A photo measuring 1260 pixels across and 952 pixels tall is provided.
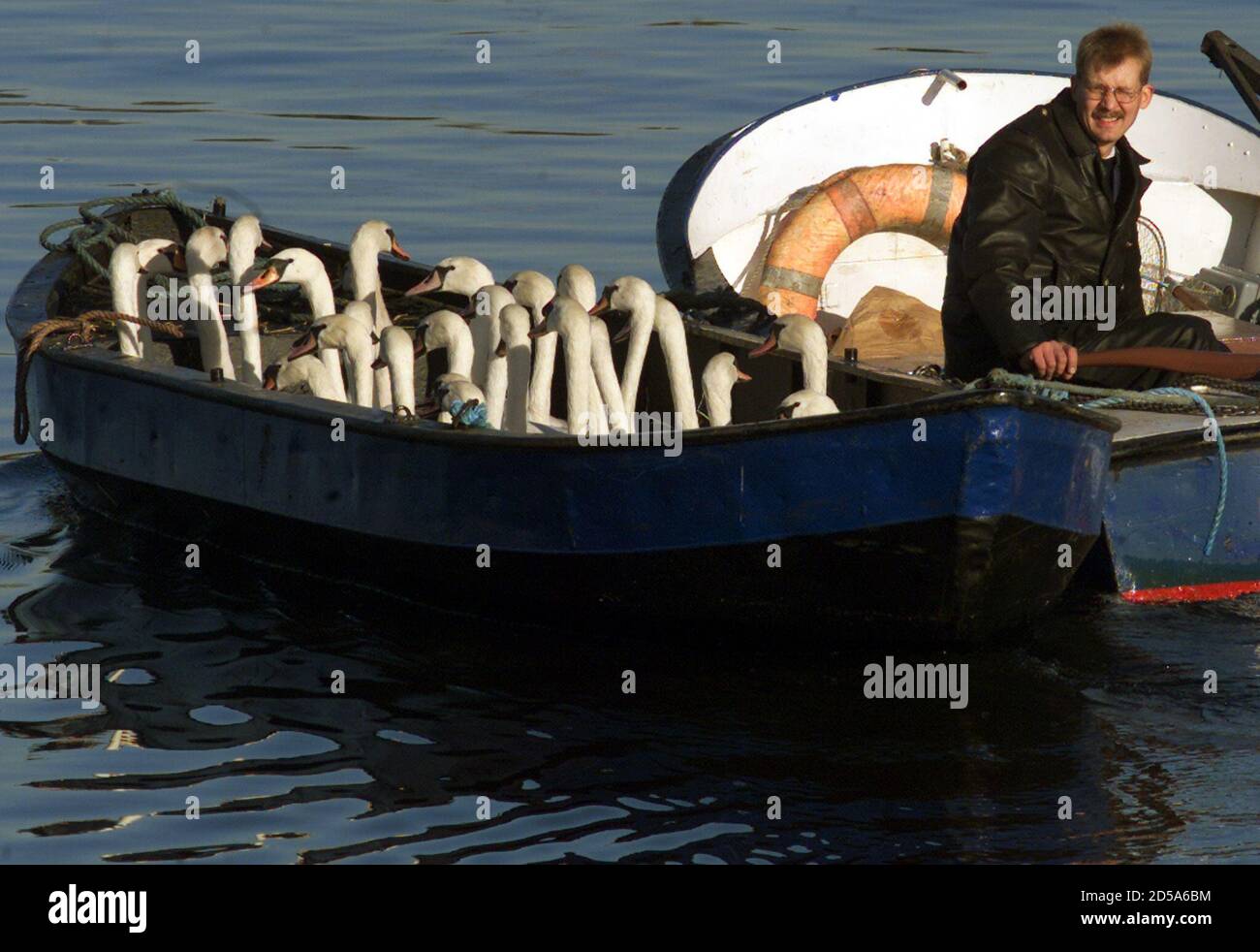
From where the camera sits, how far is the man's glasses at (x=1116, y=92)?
28.9 ft

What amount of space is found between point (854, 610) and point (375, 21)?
15.4m

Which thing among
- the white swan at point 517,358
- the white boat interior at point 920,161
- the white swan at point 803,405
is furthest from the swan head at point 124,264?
the white boat interior at point 920,161

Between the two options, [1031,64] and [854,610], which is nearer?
[854,610]

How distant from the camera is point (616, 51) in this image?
21188 millimetres

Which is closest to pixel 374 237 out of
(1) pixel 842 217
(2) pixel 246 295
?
(2) pixel 246 295

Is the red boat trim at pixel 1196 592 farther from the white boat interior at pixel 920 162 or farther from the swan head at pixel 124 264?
the swan head at pixel 124 264

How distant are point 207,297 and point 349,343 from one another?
0.81m

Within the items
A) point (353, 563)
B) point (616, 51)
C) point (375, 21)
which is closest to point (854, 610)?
point (353, 563)

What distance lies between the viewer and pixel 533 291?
9.59m

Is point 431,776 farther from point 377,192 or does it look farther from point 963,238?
point 377,192

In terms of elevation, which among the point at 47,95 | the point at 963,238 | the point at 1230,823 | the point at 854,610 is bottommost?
the point at 1230,823

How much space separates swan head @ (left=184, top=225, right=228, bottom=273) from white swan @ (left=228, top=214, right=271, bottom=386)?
0.06m

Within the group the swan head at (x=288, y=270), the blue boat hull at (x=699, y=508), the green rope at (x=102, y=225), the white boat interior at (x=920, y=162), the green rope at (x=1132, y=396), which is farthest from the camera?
the white boat interior at (x=920, y=162)

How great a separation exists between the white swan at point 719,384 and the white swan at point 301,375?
1543 millimetres
